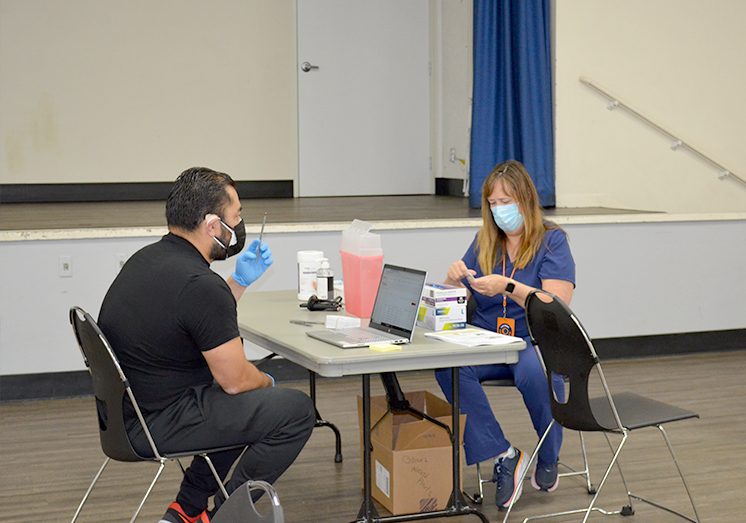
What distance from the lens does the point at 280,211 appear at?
573cm

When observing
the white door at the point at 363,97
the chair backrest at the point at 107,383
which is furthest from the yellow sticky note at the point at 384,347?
the white door at the point at 363,97

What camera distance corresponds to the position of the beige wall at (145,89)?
6.84 m

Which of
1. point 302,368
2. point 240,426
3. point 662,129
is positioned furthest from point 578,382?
point 662,129

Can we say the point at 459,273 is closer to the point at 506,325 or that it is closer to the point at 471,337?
the point at 506,325

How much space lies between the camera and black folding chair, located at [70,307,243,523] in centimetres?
215

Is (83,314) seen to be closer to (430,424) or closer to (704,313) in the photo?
(430,424)

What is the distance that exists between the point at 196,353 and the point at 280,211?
3497 mm

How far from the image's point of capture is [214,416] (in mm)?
2285

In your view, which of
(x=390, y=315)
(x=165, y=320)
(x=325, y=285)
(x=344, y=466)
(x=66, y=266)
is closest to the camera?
(x=165, y=320)

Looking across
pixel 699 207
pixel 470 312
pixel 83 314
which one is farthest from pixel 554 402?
pixel 699 207

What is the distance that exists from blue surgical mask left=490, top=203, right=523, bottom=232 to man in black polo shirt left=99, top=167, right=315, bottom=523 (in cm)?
102

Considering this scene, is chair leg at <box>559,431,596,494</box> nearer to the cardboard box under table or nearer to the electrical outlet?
the cardboard box under table

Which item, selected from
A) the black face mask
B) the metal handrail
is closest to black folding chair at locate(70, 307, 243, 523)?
the black face mask

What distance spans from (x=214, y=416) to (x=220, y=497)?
0.37 m
